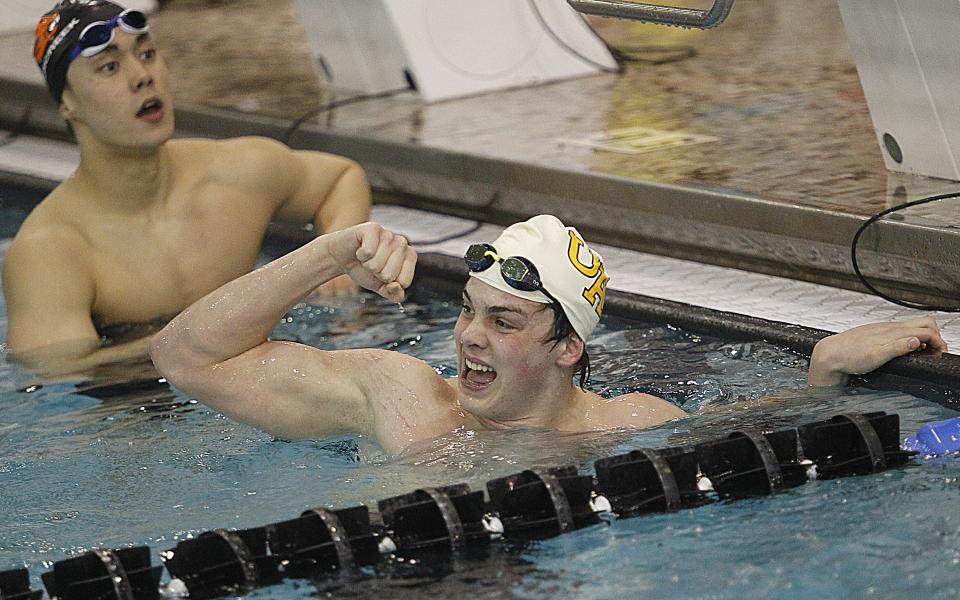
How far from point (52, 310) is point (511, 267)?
1597 millimetres

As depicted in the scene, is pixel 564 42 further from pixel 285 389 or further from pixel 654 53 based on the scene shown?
pixel 285 389

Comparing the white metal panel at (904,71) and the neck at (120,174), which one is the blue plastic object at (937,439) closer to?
the white metal panel at (904,71)

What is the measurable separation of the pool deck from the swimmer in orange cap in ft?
3.15

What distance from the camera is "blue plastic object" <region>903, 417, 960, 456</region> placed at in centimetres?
291

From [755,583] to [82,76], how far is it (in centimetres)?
251

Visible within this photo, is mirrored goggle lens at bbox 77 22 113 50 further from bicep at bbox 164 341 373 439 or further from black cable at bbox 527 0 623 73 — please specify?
black cable at bbox 527 0 623 73

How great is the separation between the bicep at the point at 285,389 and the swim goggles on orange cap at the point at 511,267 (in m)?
0.36

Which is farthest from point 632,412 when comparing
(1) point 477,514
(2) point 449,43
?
(2) point 449,43

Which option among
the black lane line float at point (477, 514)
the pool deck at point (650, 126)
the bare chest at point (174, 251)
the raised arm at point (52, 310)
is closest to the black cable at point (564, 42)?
the pool deck at point (650, 126)

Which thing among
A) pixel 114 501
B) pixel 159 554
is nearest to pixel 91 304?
pixel 114 501

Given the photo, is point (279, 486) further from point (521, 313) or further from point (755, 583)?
point (755, 583)

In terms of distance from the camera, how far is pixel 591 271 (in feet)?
9.69

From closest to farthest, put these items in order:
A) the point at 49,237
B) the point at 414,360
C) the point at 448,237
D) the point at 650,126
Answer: the point at 414,360 → the point at 49,237 → the point at 448,237 → the point at 650,126

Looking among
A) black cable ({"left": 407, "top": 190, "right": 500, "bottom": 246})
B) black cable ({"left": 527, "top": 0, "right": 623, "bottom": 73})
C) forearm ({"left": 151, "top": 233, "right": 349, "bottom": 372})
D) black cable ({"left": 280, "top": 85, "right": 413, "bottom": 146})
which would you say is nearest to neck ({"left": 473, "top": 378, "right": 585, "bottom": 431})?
forearm ({"left": 151, "top": 233, "right": 349, "bottom": 372})
